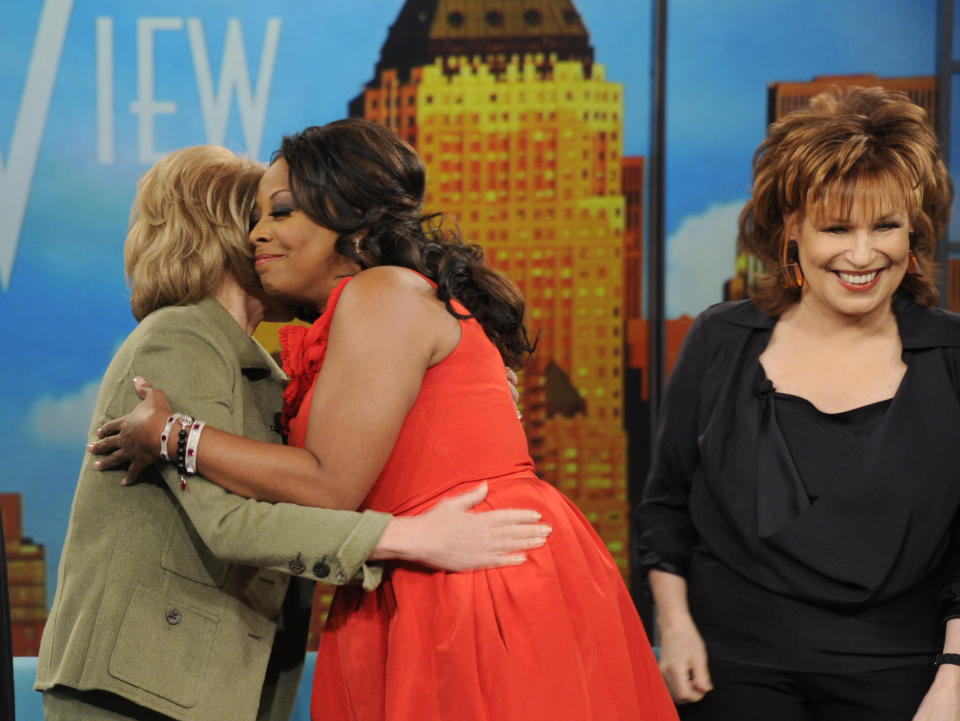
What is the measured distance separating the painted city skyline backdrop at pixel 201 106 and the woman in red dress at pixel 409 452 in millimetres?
2303

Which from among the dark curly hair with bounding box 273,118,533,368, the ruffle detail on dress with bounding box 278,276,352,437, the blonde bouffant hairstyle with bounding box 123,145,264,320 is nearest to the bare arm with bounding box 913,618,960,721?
the dark curly hair with bounding box 273,118,533,368

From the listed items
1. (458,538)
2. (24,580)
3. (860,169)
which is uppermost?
(860,169)

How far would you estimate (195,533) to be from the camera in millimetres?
1819

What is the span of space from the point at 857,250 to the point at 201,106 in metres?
2.93

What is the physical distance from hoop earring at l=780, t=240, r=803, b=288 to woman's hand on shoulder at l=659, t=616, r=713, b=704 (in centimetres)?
65

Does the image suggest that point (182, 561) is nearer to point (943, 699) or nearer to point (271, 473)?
point (271, 473)

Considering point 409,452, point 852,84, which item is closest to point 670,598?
point 409,452

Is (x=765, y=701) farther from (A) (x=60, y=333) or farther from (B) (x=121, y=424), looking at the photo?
(A) (x=60, y=333)

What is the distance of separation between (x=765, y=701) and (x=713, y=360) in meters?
0.62

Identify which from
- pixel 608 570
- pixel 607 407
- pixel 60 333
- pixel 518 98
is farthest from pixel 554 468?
pixel 608 570

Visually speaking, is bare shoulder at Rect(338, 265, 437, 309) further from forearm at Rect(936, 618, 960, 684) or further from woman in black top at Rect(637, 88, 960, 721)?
forearm at Rect(936, 618, 960, 684)

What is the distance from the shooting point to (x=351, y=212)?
5.97 feet

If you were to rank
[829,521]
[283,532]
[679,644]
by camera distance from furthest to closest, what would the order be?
[679,644] → [829,521] → [283,532]

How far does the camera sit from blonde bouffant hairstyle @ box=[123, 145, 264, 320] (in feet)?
6.25
